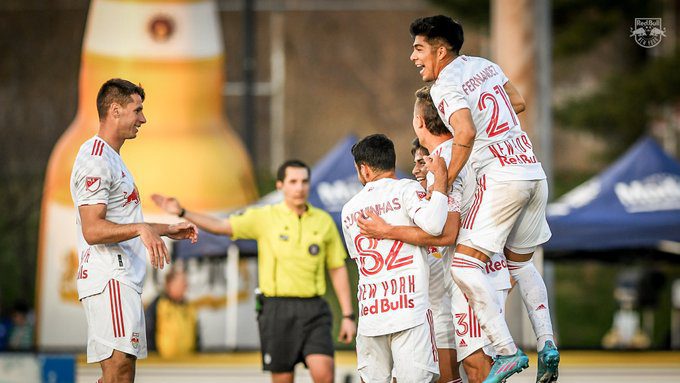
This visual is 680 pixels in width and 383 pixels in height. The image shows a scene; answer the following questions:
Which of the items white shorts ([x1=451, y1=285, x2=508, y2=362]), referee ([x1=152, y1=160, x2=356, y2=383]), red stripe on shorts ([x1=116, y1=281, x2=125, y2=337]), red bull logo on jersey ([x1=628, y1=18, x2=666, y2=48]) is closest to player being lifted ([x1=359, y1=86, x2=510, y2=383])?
white shorts ([x1=451, y1=285, x2=508, y2=362])

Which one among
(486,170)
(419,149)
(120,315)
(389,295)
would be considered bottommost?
(120,315)

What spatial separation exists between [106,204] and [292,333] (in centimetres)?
301

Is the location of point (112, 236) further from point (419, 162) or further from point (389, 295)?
point (419, 162)

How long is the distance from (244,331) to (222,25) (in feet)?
56.4

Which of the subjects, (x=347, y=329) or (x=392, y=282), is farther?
(x=347, y=329)

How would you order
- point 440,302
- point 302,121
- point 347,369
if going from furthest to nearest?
point 302,121 < point 347,369 < point 440,302

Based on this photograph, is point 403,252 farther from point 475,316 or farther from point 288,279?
point 288,279

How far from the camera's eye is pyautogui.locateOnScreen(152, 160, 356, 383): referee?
424 inches

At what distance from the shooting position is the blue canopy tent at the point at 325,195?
17078mm

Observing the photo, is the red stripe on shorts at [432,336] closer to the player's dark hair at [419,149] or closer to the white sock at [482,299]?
the white sock at [482,299]

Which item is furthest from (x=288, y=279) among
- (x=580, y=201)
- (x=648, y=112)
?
(x=648, y=112)

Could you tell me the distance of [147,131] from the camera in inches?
826

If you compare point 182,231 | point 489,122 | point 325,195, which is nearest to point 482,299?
point 489,122

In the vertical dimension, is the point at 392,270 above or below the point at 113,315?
above
